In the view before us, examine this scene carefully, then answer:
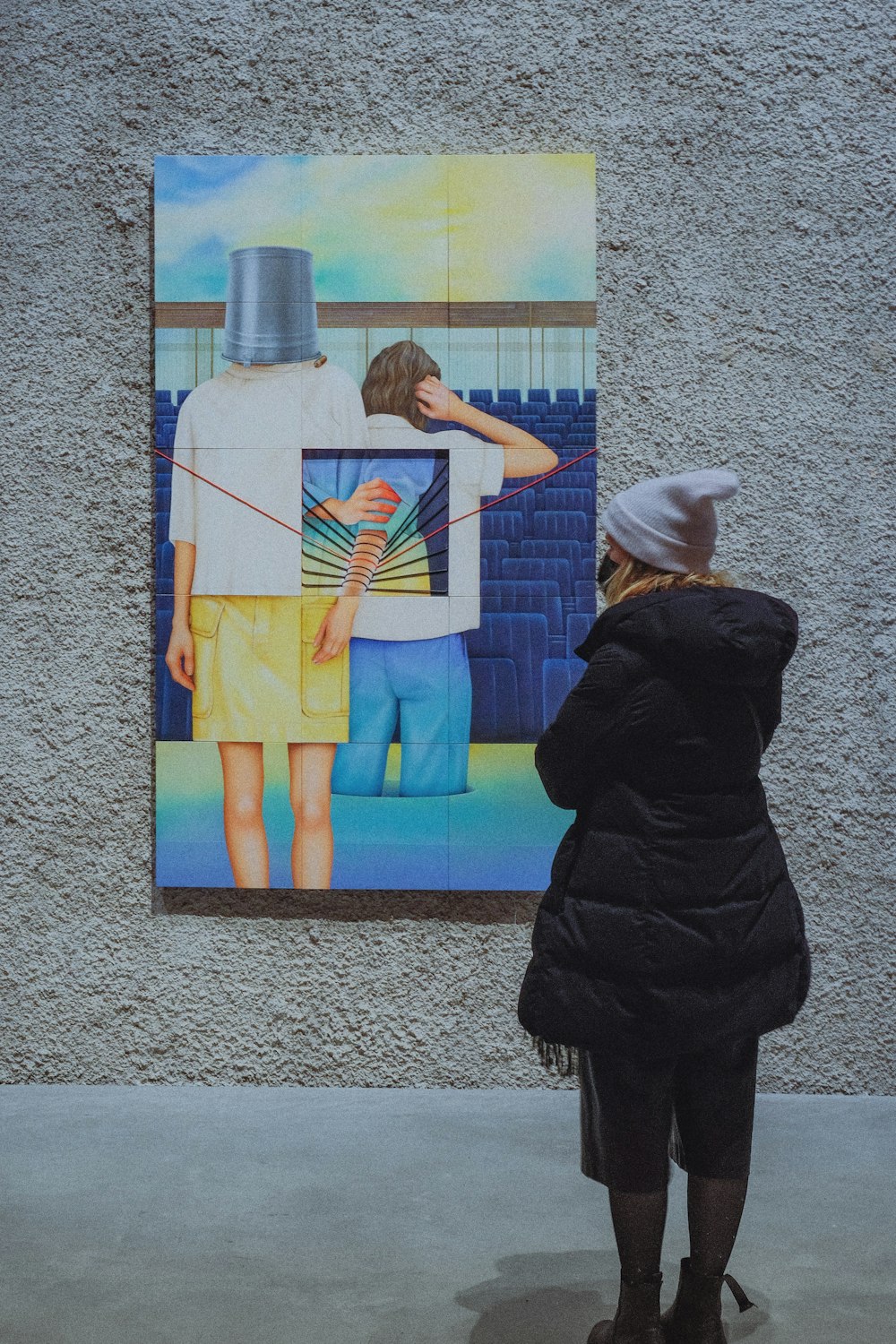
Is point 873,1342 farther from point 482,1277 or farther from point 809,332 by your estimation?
point 809,332

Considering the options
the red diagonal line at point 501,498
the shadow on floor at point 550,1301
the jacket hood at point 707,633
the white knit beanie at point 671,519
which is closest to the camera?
the jacket hood at point 707,633

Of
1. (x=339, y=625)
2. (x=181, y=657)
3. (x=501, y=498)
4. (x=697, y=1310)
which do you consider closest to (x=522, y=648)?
(x=501, y=498)

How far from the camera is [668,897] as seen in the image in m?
1.92

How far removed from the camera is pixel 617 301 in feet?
11.8

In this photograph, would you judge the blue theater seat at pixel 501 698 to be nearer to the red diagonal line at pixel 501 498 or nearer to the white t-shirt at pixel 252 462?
the red diagonal line at pixel 501 498

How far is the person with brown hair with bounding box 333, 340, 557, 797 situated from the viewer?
356 cm

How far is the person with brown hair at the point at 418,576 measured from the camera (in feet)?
11.7

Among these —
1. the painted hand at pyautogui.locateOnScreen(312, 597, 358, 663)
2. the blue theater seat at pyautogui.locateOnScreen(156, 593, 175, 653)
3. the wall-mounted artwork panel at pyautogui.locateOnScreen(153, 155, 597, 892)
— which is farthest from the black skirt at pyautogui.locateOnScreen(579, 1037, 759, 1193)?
the blue theater seat at pyautogui.locateOnScreen(156, 593, 175, 653)

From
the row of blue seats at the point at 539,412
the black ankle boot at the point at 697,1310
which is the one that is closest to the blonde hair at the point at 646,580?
the black ankle boot at the point at 697,1310

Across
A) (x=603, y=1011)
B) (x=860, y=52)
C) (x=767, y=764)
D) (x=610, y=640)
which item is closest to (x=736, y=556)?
(x=767, y=764)

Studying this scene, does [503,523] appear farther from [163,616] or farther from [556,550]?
[163,616]

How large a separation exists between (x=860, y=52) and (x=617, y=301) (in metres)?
1.01

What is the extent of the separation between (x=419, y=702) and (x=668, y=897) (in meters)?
1.72

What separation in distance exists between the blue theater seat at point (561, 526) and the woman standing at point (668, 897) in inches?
58.7
